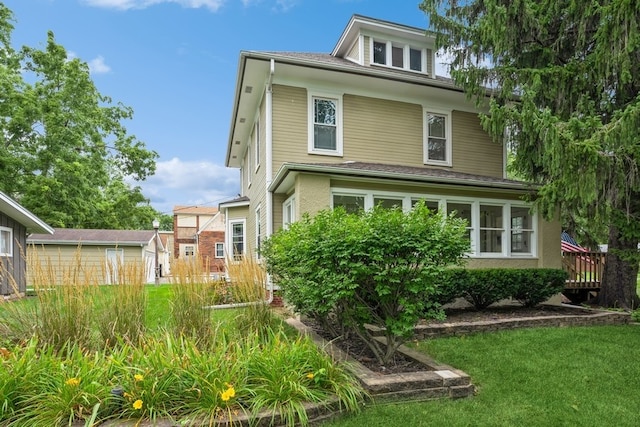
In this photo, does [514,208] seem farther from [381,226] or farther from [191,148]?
[191,148]

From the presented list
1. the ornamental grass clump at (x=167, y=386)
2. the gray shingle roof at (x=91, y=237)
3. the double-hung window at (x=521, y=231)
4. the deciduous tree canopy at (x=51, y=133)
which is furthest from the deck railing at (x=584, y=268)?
the deciduous tree canopy at (x=51, y=133)

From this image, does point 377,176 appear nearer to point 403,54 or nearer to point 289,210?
point 289,210

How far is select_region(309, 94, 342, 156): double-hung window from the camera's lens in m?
9.66

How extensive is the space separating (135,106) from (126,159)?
12.1 ft

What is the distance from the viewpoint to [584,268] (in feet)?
Answer: 33.3

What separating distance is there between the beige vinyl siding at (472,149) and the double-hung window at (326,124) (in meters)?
3.47

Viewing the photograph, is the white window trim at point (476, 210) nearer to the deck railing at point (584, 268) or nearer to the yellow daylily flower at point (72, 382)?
the deck railing at point (584, 268)

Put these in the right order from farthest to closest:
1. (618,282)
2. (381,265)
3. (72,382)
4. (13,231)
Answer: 1. (13,231)
2. (618,282)
3. (381,265)
4. (72,382)

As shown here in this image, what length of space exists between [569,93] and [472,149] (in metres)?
3.44

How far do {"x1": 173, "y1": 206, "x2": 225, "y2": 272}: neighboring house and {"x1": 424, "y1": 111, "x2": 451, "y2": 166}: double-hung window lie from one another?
1373 cm

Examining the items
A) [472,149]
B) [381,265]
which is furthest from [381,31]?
[381,265]

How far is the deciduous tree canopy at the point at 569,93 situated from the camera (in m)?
6.24

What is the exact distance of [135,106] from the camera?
2519 cm

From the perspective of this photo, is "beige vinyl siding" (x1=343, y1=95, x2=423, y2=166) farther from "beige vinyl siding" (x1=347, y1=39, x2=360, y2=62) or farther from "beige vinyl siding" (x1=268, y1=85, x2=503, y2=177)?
"beige vinyl siding" (x1=347, y1=39, x2=360, y2=62)
